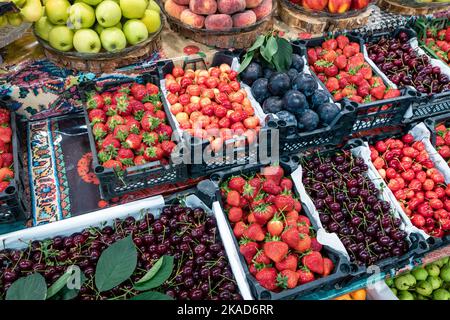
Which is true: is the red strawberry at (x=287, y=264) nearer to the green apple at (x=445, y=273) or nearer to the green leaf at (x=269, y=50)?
the green apple at (x=445, y=273)

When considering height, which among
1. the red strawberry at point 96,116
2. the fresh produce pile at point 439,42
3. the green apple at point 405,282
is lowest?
the green apple at point 405,282

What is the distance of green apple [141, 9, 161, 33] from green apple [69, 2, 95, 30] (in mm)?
301

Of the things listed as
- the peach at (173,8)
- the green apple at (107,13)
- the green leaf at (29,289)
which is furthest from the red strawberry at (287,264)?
the peach at (173,8)

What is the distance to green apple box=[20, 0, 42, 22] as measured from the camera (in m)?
1.96

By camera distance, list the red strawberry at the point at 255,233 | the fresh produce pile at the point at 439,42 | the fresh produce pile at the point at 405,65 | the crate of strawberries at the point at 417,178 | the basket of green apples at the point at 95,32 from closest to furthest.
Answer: the red strawberry at the point at 255,233 < the crate of strawberries at the point at 417,178 < the basket of green apples at the point at 95,32 < the fresh produce pile at the point at 405,65 < the fresh produce pile at the point at 439,42

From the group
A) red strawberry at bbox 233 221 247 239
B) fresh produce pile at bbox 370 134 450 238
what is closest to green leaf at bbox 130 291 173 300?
red strawberry at bbox 233 221 247 239

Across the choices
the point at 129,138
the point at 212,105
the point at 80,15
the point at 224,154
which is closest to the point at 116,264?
the point at 129,138

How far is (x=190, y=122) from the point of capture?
2.01m

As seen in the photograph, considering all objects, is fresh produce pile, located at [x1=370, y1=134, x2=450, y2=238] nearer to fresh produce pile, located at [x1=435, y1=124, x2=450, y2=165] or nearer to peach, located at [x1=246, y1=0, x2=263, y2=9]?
fresh produce pile, located at [x1=435, y1=124, x2=450, y2=165]

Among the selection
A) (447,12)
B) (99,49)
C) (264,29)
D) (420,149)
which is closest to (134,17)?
(99,49)

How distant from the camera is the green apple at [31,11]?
196 cm

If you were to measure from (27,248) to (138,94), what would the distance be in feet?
3.16

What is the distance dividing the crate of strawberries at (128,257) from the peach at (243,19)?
113 centimetres

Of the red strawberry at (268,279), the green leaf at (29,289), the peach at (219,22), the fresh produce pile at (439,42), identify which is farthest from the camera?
the fresh produce pile at (439,42)
